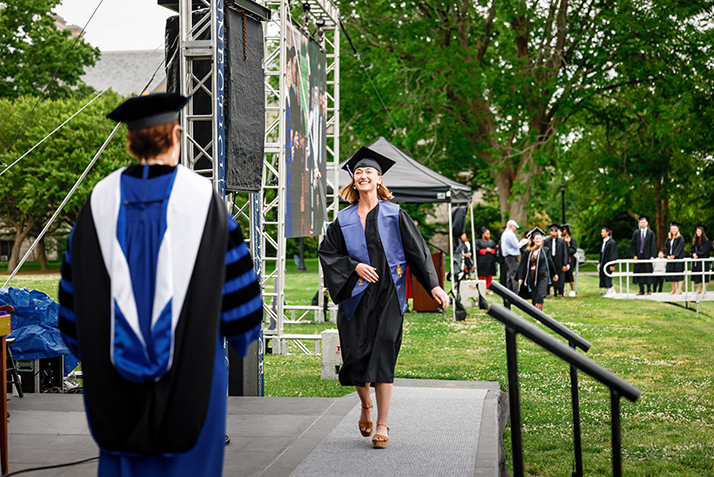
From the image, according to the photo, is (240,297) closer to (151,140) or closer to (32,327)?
(151,140)

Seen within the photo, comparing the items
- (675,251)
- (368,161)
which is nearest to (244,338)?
(368,161)

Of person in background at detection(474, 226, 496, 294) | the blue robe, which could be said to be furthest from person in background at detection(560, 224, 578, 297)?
the blue robe

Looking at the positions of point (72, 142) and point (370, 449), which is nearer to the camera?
point (370, 449)

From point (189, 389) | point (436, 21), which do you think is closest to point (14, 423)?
point (189, 389)

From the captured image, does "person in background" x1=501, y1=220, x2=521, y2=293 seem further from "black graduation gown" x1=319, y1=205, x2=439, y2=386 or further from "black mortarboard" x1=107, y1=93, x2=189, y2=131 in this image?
"black mortarboard" x1=107, y1=93, x2=189, y2=131

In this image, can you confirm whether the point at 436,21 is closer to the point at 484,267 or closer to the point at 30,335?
the point at 484,267

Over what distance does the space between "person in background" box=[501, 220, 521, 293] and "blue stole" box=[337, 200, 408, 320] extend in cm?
1295

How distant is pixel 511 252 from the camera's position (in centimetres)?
1811

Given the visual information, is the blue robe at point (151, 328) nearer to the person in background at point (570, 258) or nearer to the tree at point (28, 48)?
the person in background at point (570, 258)

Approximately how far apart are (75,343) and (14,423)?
11.6ft

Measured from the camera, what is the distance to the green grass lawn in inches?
205

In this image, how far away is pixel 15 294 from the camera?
7.10 metres

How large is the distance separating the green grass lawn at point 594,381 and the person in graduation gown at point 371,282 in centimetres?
116

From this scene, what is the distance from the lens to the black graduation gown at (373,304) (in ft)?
16.3
